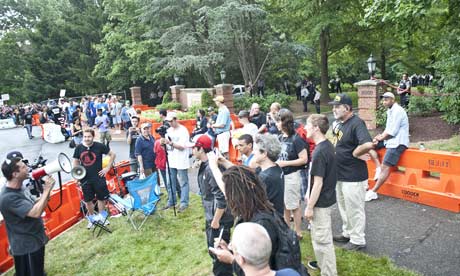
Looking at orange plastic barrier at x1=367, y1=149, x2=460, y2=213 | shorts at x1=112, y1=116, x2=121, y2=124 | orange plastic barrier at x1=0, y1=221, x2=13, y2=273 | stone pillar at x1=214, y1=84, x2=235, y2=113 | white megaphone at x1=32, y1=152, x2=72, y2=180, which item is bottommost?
orange plastic barrier at x1=0, y1=221, x2=13, y2=273

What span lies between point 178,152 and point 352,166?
3.31m

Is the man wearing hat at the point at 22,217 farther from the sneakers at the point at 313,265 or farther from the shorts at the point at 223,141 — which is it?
the shorts at the point at 223,141

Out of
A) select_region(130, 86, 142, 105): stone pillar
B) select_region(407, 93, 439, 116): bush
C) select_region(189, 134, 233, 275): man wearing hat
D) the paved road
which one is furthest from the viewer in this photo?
select_region(130, 86, 142, 105): stone pillar

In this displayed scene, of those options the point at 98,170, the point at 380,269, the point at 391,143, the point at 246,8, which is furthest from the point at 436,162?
the point at 246,8

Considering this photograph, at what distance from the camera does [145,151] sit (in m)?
7.54

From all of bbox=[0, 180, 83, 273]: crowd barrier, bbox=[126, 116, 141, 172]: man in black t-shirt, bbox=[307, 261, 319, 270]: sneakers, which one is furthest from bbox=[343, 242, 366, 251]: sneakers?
bbox=[126, 116, 141, 172]: man in black t-shirt

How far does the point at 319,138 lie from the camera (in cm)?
393

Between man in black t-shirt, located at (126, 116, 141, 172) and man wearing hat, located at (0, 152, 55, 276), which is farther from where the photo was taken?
man in black t-shirt, located at (126, 116, 141, 172)

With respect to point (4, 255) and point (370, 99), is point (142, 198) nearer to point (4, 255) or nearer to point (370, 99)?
point (4, 255)

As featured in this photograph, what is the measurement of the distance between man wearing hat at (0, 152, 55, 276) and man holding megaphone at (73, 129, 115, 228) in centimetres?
193

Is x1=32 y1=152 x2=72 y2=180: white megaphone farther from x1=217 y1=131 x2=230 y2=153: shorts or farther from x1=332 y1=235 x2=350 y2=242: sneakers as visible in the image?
x1=217 y1=131 x2=230 y2=153: shorts

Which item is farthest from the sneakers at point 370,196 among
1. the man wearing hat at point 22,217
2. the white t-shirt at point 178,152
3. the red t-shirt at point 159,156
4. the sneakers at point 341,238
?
the man wearing hat at point 22,217

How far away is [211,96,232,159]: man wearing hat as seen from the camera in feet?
29.3

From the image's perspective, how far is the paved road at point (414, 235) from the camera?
14.4 feet
